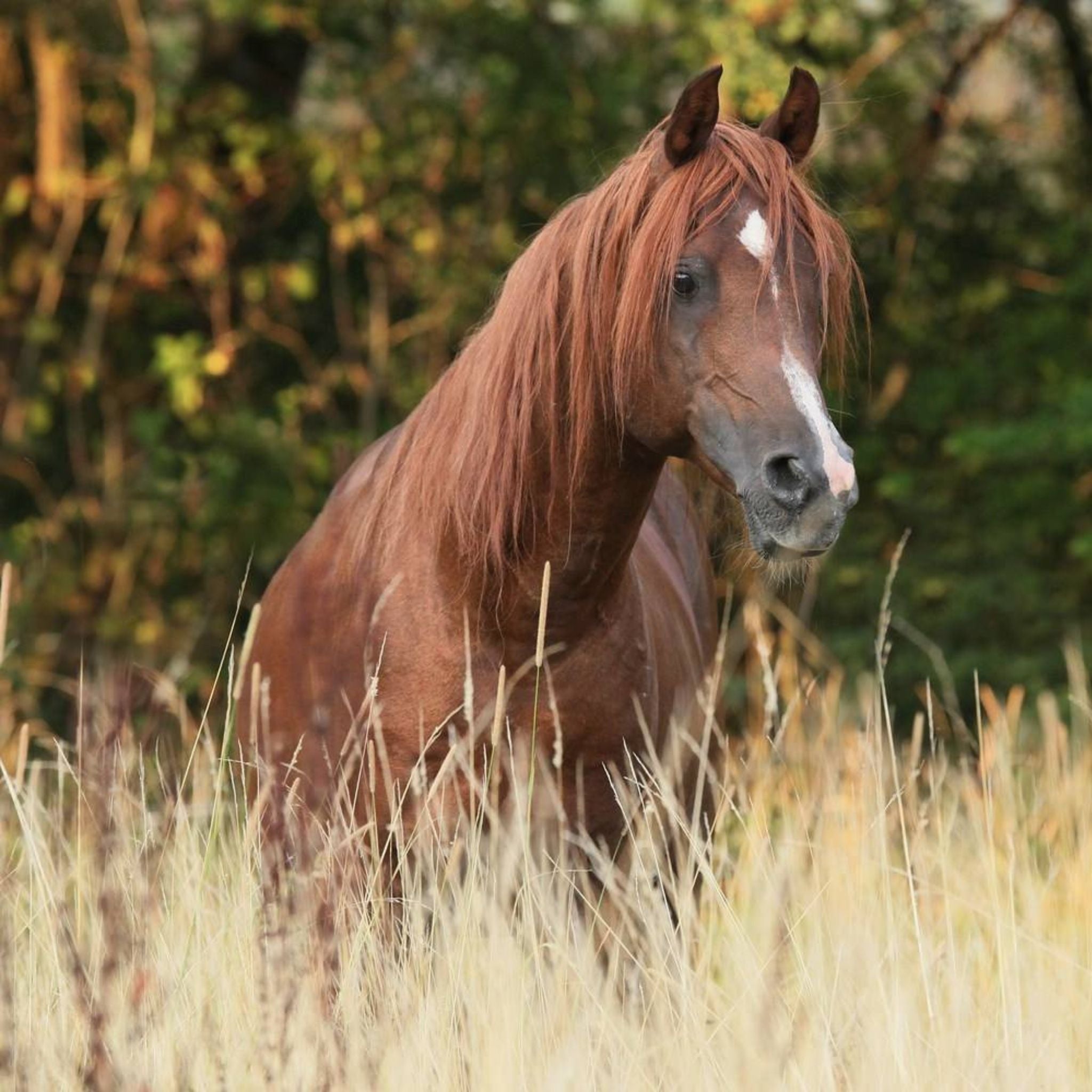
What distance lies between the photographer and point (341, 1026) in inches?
115

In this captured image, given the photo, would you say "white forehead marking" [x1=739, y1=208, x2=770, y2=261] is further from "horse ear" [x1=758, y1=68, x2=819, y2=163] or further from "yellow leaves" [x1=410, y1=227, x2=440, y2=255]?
"yellow leaves" [x1=410, y1=227, x2=440, y2=255]

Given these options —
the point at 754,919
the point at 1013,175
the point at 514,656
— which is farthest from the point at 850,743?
the point at 1013,175

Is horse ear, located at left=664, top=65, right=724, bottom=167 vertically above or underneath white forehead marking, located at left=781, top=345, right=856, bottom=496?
above

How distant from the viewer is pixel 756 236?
120 inches

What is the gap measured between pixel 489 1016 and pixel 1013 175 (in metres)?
7.78

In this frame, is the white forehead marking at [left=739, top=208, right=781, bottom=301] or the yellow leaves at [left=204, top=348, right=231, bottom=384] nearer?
the white forehead marking at [left=739, top=208, right=781, bottom=301]

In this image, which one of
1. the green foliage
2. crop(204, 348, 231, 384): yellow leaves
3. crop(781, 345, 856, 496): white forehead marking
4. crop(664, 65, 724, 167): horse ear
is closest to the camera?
crop(781, 345, 856, 496): white forehead marking

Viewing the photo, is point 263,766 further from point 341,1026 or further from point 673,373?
point 673,373

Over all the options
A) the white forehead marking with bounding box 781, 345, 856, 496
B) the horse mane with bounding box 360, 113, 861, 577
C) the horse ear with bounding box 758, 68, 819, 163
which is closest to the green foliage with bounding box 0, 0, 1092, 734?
the horse ear with bounding box 758, 68, 819, 163

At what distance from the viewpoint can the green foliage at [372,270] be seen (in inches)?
340

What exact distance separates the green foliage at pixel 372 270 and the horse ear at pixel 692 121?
17.0 feet

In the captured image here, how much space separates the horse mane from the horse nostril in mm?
365

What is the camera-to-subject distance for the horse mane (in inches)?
122

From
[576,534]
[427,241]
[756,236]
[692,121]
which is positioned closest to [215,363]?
[427,241]
